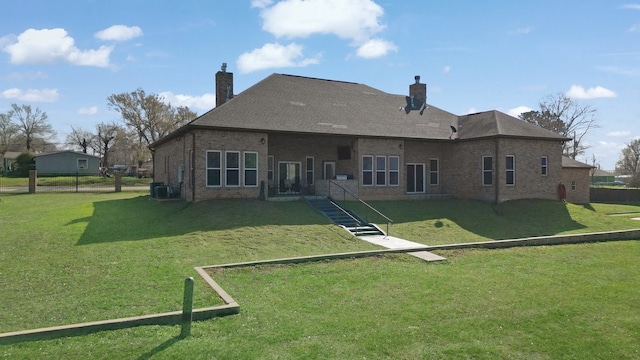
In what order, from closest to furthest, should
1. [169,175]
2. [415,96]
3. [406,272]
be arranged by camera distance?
[406,272]
[169,175]
[415,96]

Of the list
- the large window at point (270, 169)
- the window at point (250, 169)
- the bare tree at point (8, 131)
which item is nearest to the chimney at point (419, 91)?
the large window at point (270, 169)

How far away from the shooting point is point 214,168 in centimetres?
1816

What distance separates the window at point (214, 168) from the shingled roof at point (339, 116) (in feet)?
4.13

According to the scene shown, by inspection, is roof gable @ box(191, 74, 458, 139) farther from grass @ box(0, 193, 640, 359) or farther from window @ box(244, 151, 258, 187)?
grass @ box(0, 193, 640, 359)

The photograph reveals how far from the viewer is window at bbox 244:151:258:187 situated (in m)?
18.8

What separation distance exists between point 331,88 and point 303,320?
20.6 meters

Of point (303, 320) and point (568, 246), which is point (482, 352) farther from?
point (568, 246)

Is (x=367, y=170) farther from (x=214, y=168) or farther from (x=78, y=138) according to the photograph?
(x=78, y=138)

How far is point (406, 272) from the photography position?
9430 millimetres

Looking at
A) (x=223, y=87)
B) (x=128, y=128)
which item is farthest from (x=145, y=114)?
(x=223, y=87)

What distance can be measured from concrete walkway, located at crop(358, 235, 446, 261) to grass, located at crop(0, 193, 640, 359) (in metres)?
0.47

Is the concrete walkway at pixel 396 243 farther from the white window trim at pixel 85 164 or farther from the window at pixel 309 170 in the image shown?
the white window trim at pixel 85 164

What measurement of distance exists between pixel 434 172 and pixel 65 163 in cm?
A: 4595

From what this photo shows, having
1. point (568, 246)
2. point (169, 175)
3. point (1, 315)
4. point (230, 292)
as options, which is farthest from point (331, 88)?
point (1, 315)
